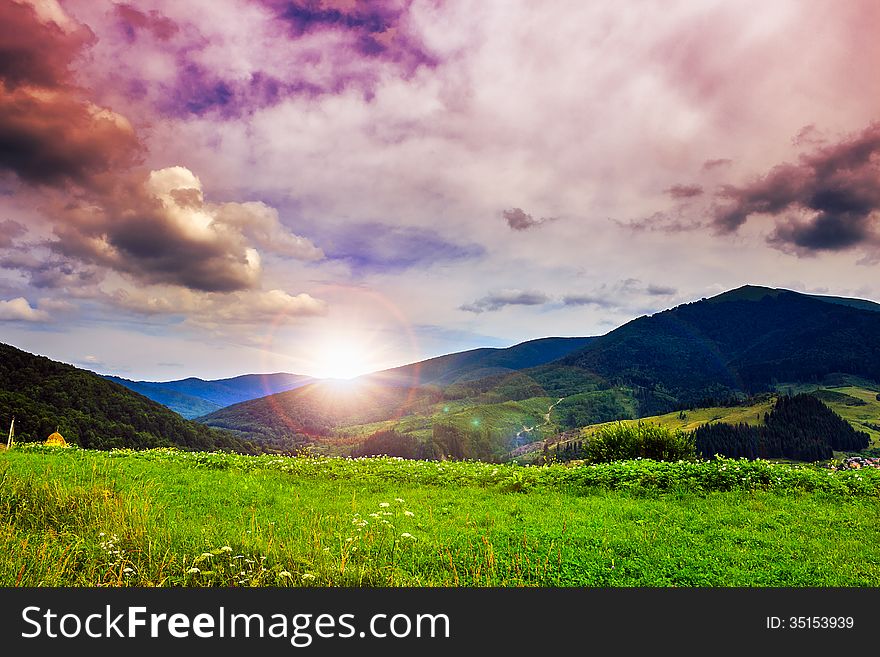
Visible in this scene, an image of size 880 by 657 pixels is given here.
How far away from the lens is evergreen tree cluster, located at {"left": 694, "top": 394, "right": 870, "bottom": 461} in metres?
171

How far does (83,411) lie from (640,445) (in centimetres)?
12280

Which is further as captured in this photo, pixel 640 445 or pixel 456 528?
pixel 640 445

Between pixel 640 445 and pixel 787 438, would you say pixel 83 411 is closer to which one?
pixel 640 445

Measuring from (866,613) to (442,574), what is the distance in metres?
5.18

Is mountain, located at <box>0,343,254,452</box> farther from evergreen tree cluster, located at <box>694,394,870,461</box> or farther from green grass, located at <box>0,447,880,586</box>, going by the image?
evergreen tree cluster, located at <box>694,394,870,461</box>

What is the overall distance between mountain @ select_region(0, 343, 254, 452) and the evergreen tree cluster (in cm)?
14457

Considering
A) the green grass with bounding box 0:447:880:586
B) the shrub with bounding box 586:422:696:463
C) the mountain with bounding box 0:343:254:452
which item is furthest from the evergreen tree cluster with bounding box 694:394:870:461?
the green grass with bounding box 0:447:880:586

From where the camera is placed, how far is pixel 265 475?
1702 centimetres

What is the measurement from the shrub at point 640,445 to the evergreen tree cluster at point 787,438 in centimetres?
16303

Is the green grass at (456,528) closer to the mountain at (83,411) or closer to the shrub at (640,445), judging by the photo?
the shrub at (640,445)

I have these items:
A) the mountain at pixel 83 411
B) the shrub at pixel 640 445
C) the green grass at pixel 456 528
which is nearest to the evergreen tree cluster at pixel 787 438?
the mountain at pixel 83 411

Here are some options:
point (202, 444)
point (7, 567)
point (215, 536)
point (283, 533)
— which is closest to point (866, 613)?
point (283, 533)

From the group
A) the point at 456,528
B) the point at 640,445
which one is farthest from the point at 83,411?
the point at 456,528

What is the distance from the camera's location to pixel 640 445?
61.1 ft
